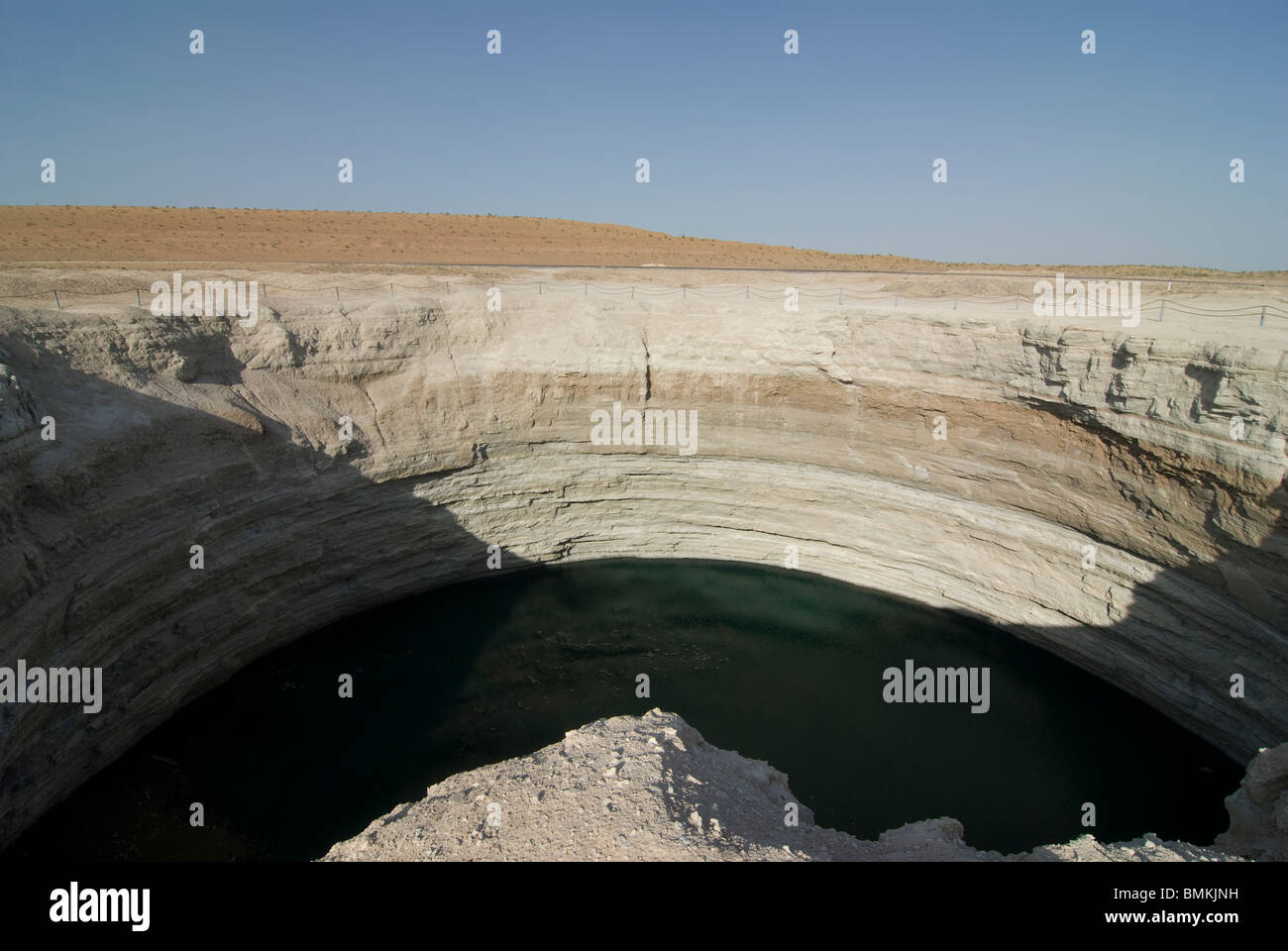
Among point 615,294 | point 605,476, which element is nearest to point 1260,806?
point 605,476

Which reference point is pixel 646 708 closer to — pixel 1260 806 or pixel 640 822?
pixel 640 822

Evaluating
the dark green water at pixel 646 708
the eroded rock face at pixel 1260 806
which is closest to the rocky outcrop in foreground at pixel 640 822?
the eroded rock face at pixel 1260 806

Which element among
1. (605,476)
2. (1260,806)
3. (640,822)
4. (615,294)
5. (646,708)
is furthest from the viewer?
(615,294)

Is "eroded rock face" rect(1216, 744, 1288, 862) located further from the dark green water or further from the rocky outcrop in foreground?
the dark green water

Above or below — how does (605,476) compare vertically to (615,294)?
below

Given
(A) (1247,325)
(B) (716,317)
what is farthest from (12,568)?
(A) (1247,325)
